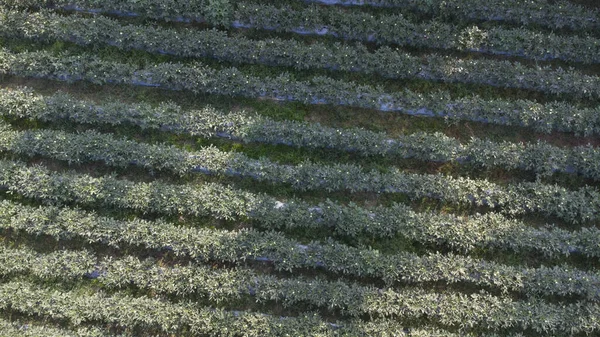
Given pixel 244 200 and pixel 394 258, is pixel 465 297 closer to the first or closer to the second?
pixel 394 258

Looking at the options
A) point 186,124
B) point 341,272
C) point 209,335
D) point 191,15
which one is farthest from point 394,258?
point 191,15

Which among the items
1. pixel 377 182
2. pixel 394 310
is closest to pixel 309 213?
pixel 377 182

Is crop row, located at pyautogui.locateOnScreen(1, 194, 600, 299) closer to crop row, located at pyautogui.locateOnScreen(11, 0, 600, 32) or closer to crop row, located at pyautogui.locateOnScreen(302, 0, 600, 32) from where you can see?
crop row, located at pyautogui.locateOnScreen(11, 0, 600, 32)

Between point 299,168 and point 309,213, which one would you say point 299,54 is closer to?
point 299,168

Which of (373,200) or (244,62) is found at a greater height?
(244,62)

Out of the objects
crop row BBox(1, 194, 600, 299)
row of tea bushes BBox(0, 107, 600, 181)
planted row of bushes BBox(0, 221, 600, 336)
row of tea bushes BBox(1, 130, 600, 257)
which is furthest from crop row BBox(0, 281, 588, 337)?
row of tea bushes BBox(0, 107, 600, 181)
